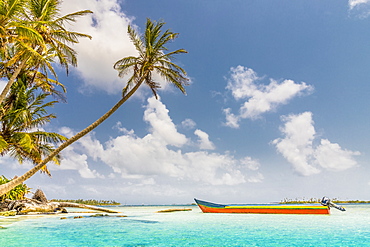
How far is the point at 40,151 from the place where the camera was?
499 inches

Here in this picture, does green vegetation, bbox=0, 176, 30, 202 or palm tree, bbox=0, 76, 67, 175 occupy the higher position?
palm tree, bbox=0, 76, 67, 175

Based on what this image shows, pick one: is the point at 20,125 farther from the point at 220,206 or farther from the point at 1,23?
the point at 220,206

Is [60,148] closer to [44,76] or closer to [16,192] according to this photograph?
[44,76]

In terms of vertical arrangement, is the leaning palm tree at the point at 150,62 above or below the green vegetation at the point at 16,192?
above

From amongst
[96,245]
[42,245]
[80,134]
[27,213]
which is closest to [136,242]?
[96,245]

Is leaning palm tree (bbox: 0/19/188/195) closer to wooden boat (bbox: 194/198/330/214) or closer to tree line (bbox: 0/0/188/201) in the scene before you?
tree line (bbox: 0/0/188/201)

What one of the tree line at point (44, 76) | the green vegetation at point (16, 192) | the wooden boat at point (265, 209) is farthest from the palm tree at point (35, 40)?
the wooden boat at point (265, 209)

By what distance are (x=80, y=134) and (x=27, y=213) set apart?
12248 mm

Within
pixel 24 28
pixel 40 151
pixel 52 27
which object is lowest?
pixel 40 151

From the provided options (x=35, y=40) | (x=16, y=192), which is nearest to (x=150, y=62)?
(x=35, y=40)

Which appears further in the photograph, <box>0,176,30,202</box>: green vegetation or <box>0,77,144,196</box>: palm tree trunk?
<box>0,176,30,202</box>: green vegetation

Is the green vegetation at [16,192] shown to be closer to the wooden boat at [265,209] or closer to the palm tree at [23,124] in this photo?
the palm tree at [23,124]

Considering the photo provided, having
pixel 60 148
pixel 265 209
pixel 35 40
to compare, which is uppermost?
pixel 35 40

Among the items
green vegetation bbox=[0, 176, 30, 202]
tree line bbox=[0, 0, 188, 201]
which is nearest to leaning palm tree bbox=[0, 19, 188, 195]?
tree line bbox=[0, 0, 188, 201]
